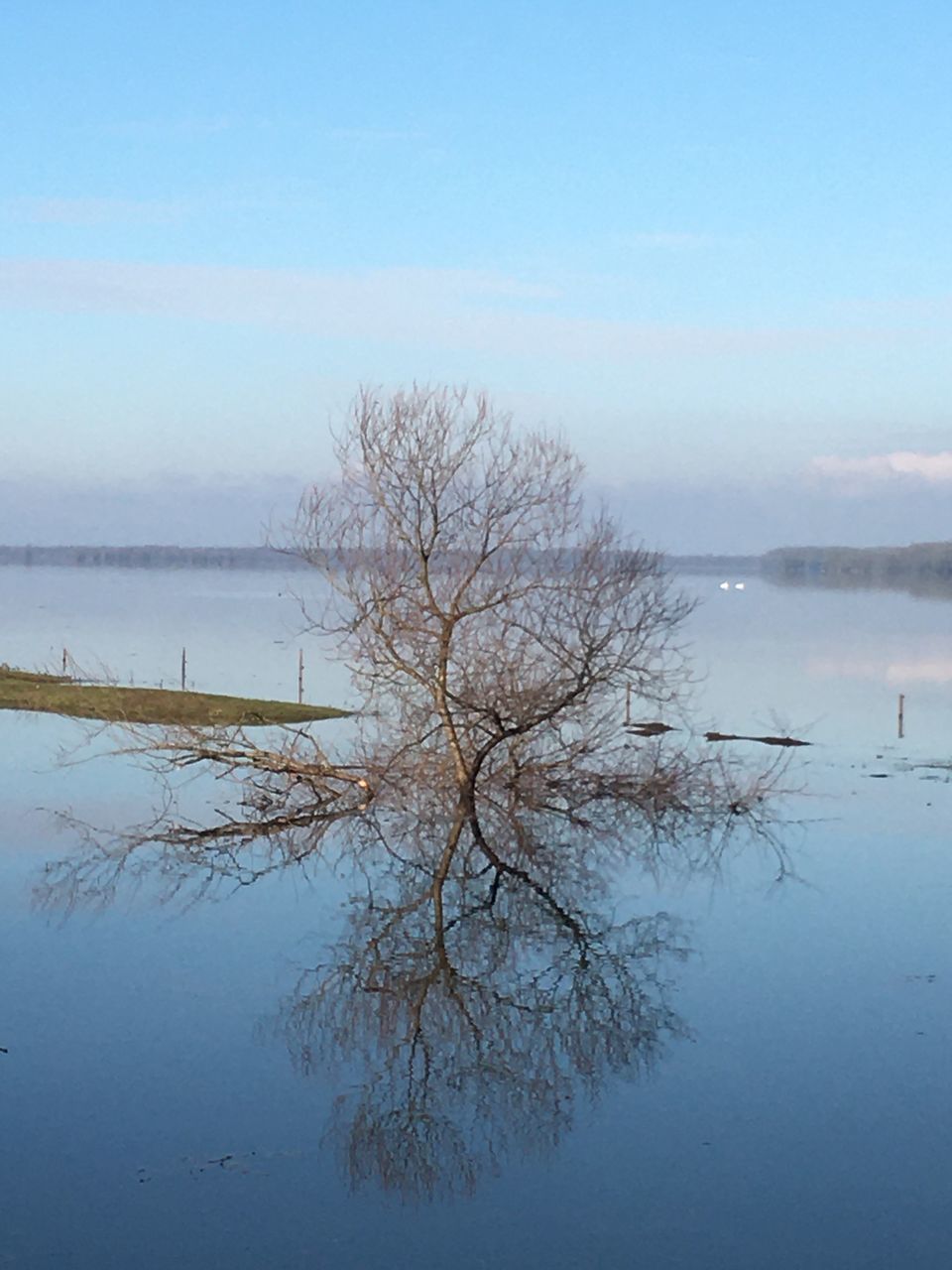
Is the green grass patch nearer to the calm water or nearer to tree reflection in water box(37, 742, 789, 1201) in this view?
tree reflection in water box(37, 742, 789, 1201)

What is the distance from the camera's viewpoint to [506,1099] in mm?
12531

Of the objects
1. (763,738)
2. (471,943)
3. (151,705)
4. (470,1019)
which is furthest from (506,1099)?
(151,705)

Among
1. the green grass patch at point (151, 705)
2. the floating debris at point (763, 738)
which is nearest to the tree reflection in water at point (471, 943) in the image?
the floating debris at point (763, 738)

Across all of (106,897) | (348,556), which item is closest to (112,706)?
→ (348,556)

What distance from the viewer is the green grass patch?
1518 inches

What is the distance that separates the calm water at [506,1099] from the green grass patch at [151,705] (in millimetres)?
14708

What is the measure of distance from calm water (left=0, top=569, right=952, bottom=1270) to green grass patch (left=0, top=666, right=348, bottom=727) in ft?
48.3

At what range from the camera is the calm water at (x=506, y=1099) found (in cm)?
985

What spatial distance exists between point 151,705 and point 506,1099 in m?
29.0

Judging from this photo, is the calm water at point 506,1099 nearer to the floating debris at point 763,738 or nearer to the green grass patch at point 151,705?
the floating debris at point 763,738

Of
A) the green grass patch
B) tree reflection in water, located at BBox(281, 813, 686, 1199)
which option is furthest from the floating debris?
tree reflection in water, located at BBox(281, 813, 686, 1199)

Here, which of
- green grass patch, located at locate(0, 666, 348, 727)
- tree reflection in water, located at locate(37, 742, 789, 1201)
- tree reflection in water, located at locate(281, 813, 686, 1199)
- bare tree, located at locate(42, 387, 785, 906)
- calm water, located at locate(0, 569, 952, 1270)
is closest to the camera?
calm water, located at locate(0, 569, 952, 1270)

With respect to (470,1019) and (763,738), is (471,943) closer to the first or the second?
(470,1019)

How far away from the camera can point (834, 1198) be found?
1046 centimetres
